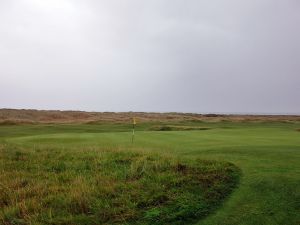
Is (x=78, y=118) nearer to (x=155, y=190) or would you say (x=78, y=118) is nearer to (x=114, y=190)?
(x=114, y=190)

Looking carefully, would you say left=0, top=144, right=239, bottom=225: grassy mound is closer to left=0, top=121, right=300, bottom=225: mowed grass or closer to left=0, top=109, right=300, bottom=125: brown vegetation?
left=0, top=121, right=300, bottom=225: mowed grass

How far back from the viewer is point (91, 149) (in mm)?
17219

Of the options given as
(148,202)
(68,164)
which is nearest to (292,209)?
(148,202)

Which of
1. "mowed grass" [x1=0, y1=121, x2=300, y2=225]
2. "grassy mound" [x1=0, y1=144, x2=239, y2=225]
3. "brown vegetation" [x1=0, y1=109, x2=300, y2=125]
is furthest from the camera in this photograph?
"brown vegetation" [x1=0, y1=109, x2=300, y2=125]

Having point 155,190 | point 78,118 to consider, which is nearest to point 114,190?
point 155,190

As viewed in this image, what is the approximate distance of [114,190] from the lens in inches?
402

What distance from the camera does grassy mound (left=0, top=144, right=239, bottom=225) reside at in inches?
337

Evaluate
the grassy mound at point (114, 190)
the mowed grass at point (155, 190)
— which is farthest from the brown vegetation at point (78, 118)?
the mowed grass at point (155, 190)

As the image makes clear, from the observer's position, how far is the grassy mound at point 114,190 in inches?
337

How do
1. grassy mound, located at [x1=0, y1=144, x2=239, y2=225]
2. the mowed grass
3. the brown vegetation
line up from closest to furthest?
the mowed grass
grassy mound, located at [x1=0, y1=144, x2=239, y2=225]
the brown vegetation

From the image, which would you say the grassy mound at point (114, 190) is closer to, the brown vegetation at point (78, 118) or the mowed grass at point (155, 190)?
the mowed grass at point (155, 190)

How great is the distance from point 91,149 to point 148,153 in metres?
3.52

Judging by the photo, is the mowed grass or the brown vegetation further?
the brown vegetation

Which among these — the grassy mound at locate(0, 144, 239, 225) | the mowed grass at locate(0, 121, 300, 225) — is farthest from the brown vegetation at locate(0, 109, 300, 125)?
the mowed grass at locate(0, 121, 300, 225)
